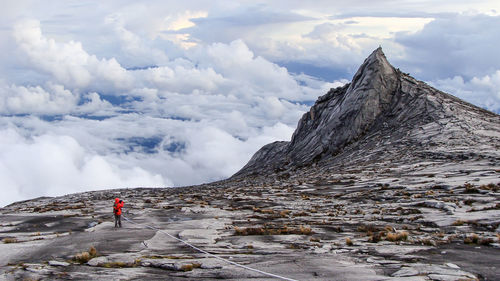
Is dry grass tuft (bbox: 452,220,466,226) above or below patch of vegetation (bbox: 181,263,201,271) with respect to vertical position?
below

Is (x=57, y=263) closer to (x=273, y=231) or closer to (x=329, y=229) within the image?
(x=273, y=231)

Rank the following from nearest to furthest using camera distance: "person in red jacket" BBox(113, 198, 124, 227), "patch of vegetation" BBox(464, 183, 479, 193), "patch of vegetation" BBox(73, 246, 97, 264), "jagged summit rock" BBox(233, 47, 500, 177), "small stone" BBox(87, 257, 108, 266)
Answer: "small stone" BBox(87, 257, 108, 266)
"patch of vegetation" BBox(73, 246, 97, 264)
"person in red jacket" BBox(113, 198, 124, 227)
"patch of vegetation" BBox(464, 183, 479, 193)
"jagged summit rock" BBox(233, 47, 500, 177)

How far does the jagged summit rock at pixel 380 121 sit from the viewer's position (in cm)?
6047

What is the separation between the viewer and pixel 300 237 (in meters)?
21.8

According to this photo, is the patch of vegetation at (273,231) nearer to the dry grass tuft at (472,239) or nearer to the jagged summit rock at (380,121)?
the dry grass tuft at (472,239)

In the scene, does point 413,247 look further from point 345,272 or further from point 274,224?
point 274,224

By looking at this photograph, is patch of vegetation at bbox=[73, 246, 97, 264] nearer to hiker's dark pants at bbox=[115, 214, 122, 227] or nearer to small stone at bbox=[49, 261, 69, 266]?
small stone at bbox=[49, 261, 69, 266]

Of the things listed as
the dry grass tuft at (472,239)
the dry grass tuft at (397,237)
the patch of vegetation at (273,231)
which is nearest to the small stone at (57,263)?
the patch of vegetation at (273,231)

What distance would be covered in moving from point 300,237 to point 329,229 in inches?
129

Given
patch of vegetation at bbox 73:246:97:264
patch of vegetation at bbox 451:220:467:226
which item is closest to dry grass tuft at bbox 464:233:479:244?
patch of vegetation at bbox 451:220:467:226

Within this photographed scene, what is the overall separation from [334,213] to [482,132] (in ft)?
133

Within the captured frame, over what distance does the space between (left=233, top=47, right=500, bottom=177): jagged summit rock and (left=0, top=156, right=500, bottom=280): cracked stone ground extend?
20693mm

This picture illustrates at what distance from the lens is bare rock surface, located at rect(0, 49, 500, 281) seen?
15.3m

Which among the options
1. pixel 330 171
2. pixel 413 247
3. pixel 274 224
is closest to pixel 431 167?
pixel 330 171
